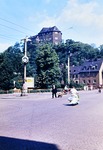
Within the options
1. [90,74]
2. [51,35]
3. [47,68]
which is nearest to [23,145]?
[47,68]

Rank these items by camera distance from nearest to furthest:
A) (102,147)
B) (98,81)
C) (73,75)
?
(102,147), (98,81), (73,75)

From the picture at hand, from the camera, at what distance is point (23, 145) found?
26.9 ft

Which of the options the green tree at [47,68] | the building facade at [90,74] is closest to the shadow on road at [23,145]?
the green tree at [47,68]

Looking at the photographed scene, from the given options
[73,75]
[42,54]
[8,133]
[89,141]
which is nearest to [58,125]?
[8,133]

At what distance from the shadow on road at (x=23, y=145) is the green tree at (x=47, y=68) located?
64.0 metres

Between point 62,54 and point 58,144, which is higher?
point 62,54

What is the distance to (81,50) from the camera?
508 ft

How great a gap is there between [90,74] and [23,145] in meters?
109

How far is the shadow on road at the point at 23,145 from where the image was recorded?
7.83 metres

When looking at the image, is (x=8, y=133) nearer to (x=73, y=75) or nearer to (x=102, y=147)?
(x=102, y=147)

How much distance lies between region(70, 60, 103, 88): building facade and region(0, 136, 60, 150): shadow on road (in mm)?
100773

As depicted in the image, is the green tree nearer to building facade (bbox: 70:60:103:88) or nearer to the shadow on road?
building facade (bbox: 70:60:103:88)

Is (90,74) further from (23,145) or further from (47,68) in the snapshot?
(23,145)

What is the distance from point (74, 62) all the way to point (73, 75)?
2651cm
